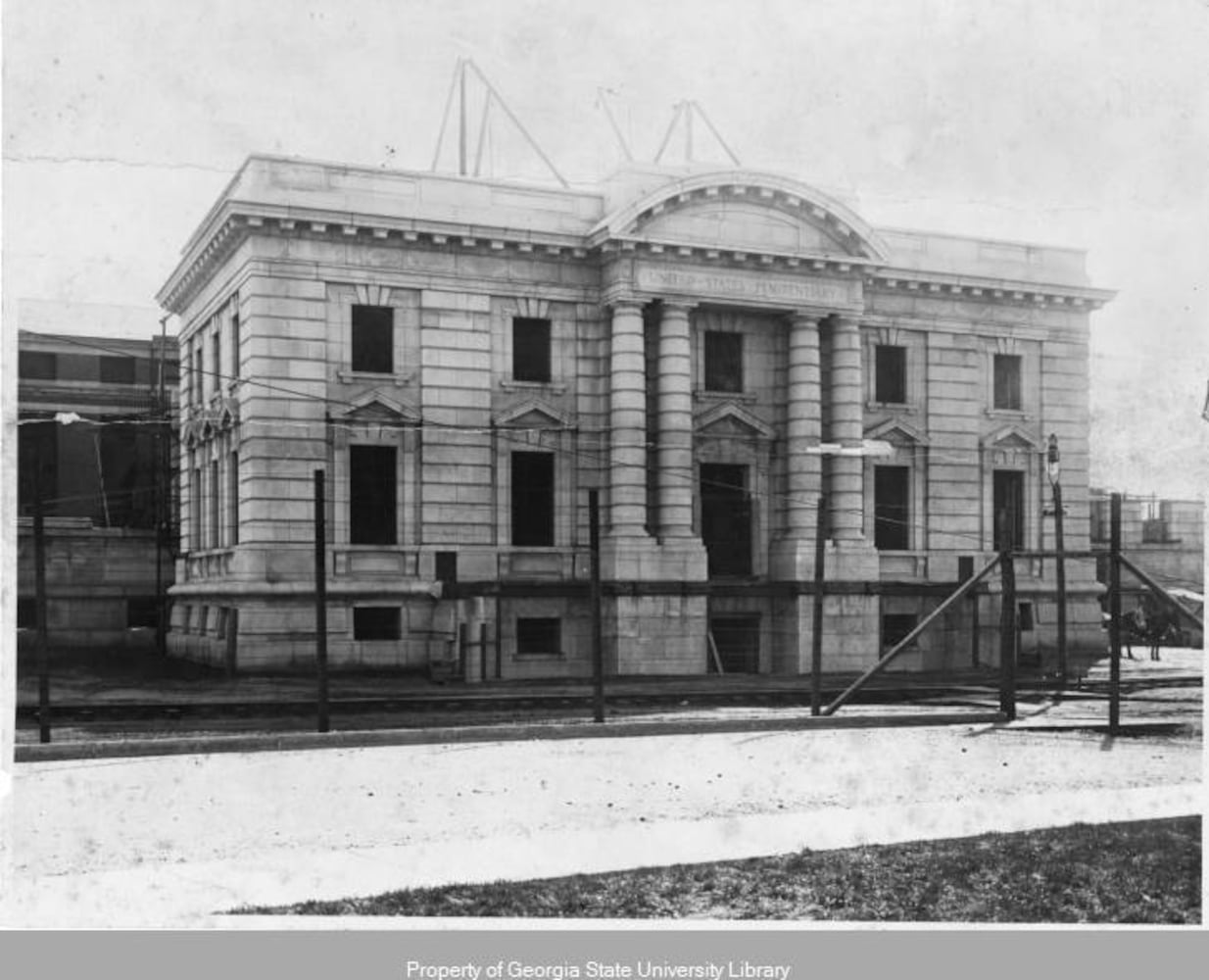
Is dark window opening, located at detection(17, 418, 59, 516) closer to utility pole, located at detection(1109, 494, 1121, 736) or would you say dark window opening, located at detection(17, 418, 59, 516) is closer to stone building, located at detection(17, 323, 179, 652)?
stone building, located at detection(17, 323, 179, 652)

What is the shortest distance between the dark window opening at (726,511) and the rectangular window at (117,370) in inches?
628

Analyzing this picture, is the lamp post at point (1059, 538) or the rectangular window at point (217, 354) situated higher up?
the rectangular window at point (217, 354)

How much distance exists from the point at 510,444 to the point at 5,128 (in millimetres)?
18644

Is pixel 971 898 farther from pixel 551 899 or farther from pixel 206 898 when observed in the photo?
pixel 206 898

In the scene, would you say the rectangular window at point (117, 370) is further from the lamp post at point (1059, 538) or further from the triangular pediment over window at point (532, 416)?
the lamp post at point (1059, 538)

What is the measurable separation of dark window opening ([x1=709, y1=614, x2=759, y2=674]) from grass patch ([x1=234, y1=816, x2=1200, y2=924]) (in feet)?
62.3

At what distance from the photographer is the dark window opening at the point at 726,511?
110ft

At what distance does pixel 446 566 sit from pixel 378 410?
3.81 meters

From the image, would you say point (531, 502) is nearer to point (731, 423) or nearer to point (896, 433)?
point (731, 423)

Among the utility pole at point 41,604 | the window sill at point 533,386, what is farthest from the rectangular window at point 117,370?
the utility pole at point 41,604

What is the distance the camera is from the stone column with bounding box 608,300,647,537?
32781 millimetres

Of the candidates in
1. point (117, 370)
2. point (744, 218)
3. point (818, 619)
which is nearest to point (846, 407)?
point (744, 218)

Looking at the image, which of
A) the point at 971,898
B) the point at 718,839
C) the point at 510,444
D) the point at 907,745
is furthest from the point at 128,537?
the point at 971,898

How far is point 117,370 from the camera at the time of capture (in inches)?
1515
